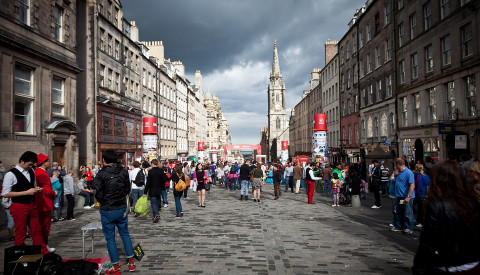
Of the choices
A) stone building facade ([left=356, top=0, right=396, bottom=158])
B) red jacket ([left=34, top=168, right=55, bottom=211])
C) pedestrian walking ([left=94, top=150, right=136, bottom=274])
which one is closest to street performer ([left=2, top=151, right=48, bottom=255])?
red jacket ([left=34, top=168, right=55, bottom=211])

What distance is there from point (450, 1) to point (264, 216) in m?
16.9

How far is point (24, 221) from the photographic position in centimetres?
619

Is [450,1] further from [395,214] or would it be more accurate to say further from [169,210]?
[169,210]

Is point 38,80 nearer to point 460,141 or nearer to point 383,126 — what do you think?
point 460,141

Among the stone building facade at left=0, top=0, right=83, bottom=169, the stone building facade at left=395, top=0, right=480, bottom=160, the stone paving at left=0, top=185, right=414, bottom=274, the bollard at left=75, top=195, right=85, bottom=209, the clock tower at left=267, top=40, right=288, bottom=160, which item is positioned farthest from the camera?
the clock tower at left=267, top=40, right=288, bottom=160

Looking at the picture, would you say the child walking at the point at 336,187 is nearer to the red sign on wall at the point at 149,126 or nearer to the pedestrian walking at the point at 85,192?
the pedestrian walking at the point at 85,192

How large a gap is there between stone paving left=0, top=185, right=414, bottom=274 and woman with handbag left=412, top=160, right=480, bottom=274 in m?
3.08

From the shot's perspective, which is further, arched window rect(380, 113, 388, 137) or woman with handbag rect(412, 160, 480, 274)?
arched window rect(380, 113, 388, 137)

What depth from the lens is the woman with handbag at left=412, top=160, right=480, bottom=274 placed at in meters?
3.00

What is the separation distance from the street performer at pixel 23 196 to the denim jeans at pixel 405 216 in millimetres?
8557

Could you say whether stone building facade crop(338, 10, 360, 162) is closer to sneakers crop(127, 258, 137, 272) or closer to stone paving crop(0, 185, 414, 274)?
stone paving crop(0, 185, 414, 274)

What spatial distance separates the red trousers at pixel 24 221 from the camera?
606 centimetres

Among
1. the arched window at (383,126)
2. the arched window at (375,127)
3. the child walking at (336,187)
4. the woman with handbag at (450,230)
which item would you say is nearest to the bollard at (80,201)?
the child walking at (336,187)

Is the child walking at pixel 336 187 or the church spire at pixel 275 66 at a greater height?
the church spire at pixel 275 66
